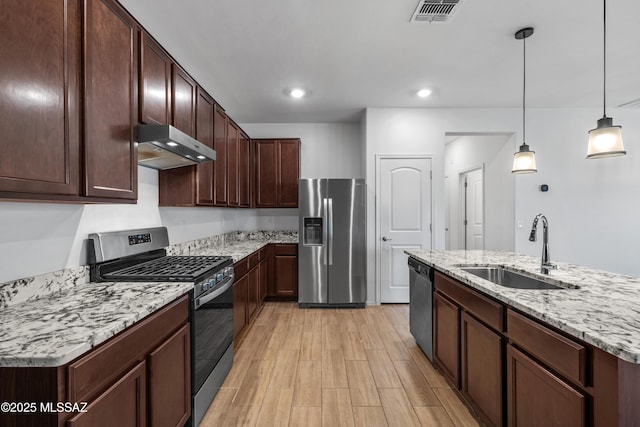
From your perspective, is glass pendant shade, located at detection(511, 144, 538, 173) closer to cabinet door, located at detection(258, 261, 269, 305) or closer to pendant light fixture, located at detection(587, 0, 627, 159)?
pendant light fixture, located at detection(587, 0, 627, 159)

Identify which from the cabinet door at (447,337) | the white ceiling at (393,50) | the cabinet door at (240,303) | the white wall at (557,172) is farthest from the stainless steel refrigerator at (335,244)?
the cabinet door at (447,337)

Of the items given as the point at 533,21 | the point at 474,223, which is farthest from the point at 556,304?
the point at 474,223

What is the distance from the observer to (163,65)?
1.94 metres

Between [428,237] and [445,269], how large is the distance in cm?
206

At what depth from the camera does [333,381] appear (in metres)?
2.20

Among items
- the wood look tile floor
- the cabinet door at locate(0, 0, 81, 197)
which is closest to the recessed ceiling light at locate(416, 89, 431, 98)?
the wood look tile floor

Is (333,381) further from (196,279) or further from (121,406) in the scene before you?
(121,406)

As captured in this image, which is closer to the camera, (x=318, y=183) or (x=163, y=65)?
(x=163, y=65)

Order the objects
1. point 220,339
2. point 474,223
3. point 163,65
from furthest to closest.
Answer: point 474,223
point 220,339
point 163,65

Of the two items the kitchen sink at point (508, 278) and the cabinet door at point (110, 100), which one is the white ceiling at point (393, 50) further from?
the kitchen sink at point (508, 278)

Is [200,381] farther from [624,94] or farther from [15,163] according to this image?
[624,94]

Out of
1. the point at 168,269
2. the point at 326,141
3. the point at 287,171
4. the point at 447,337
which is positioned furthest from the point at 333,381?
the point at 326,141

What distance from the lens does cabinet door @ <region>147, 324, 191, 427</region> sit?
4.21 ft

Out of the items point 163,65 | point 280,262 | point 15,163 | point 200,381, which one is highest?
point 163,65
